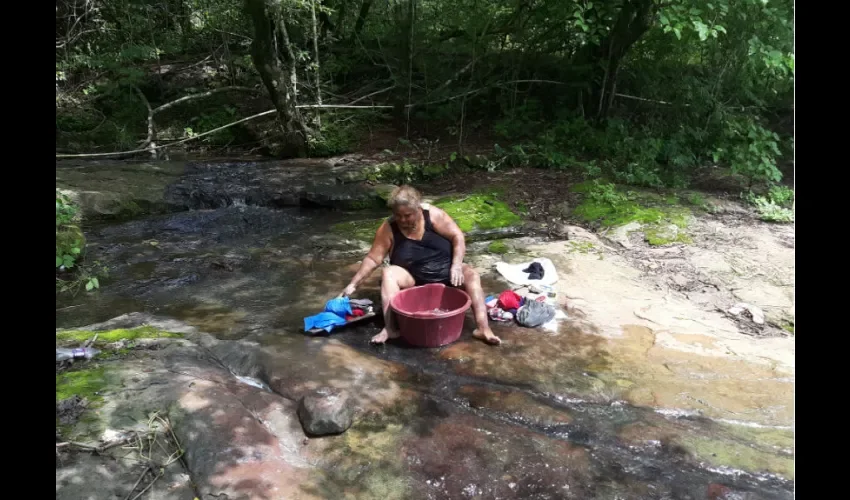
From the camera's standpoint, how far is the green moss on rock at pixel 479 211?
6957mm

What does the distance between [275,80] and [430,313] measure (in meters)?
7.00

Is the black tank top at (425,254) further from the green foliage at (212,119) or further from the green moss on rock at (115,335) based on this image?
the green foliage at (212,119)

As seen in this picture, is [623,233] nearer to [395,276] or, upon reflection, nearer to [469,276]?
[469,276]

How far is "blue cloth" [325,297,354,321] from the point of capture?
432 centimetres

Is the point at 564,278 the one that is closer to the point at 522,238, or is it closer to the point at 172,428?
the point at 522,238

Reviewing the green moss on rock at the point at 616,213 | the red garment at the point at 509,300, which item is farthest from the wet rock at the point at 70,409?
the green moss on rock at the point at 616,213

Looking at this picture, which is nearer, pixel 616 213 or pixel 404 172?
pixel 616 213

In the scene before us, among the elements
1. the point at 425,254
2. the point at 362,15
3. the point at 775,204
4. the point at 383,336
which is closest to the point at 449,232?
the point at 425,254

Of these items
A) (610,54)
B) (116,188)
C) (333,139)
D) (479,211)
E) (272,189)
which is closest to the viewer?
(479,211)

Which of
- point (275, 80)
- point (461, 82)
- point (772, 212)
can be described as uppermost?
point (461, 82)

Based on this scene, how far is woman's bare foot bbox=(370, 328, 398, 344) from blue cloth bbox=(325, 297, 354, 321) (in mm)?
358

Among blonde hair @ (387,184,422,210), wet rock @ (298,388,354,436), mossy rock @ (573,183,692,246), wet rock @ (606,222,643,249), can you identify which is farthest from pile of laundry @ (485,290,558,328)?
mossy rock @ (573,183,692,246)

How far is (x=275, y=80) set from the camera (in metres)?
9.54
